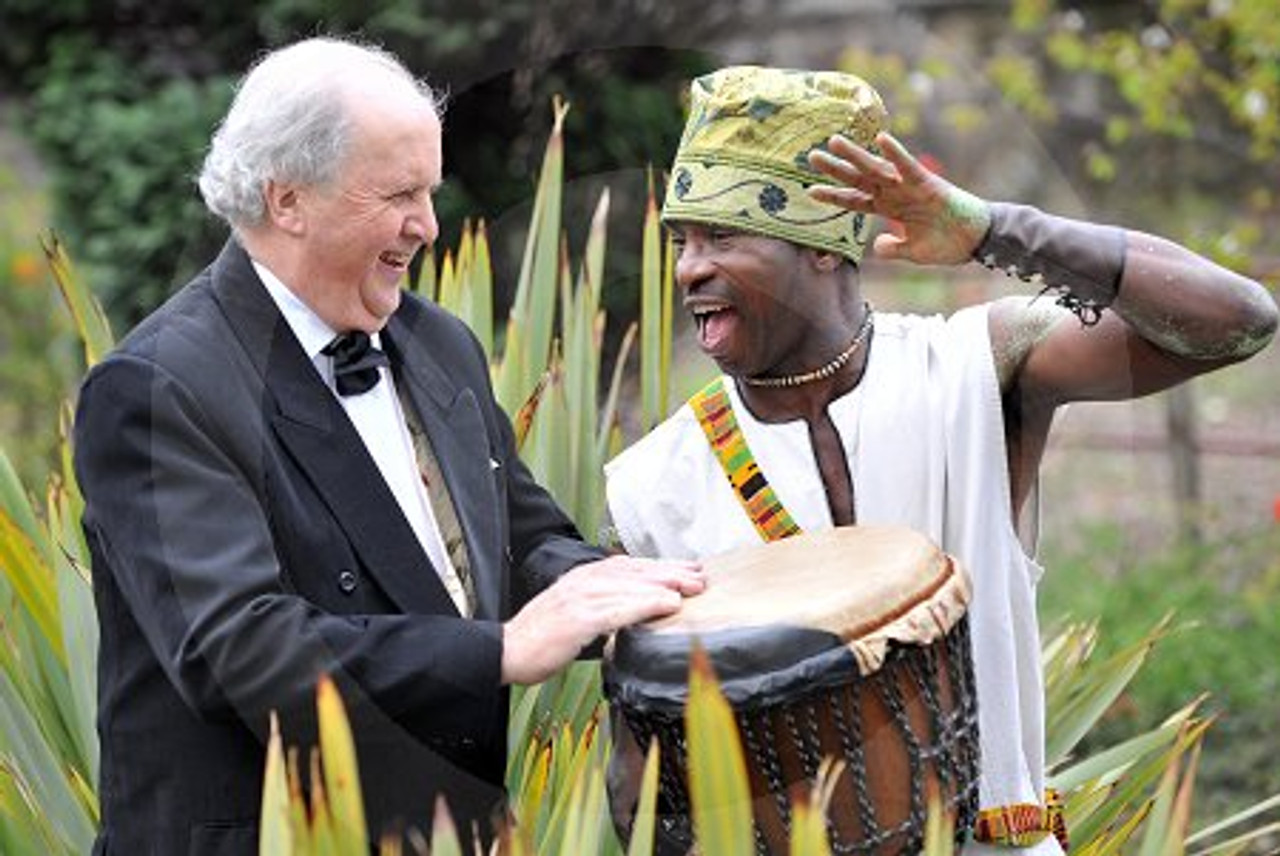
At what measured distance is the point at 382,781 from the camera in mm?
2840

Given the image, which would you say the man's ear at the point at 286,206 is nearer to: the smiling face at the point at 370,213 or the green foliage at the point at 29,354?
the smiling face at the point at 370,213

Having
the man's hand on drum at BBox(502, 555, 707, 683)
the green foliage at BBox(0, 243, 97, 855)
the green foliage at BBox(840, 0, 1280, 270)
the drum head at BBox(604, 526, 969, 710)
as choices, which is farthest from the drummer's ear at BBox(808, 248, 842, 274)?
the green foliage at BBox(840, 0, 1280, 270)

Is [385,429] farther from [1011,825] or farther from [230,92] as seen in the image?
[230,92]

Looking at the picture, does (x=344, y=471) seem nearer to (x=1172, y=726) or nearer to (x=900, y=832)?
(x=900, y=832)

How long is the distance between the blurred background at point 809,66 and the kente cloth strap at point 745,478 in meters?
2.28

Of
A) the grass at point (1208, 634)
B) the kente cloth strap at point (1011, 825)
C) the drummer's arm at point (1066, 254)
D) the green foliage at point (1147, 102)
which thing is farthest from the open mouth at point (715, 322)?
the green foliage at point (1147, 102)

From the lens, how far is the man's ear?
9.49ft

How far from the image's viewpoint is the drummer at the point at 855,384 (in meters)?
3.01

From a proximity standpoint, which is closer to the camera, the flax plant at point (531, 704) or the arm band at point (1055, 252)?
the flax plant at point (531, 704)

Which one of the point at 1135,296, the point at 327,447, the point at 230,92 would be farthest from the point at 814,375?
the point at 230,92

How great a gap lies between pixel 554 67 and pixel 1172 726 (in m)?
4.40

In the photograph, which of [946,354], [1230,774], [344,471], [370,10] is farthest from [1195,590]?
[344,471]

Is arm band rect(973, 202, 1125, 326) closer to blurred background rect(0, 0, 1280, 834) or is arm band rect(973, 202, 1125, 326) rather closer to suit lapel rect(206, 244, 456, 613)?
suit lapel rect(206, 244, 456, 613)

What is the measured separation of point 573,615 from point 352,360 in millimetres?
464
